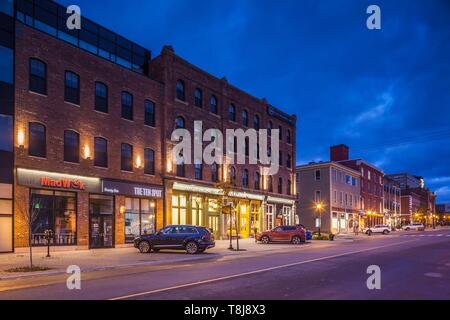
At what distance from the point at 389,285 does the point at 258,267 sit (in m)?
5.74

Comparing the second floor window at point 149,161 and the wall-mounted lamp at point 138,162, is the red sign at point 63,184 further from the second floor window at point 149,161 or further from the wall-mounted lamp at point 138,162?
the second floor window at point 149,161

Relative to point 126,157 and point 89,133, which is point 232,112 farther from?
point 89,133

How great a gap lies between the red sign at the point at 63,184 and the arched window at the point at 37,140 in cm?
143

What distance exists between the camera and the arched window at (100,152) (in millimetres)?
27719

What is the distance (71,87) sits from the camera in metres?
26.5

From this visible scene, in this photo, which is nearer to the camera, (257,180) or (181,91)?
(181,91)

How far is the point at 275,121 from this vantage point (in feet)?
159

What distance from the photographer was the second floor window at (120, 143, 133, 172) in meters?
29.7

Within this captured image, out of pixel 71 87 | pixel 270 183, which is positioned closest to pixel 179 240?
pixel 71 87

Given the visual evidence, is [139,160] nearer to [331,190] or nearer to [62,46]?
[62,46]

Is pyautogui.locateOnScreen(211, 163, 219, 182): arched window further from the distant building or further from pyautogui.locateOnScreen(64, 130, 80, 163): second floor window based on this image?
the distant building

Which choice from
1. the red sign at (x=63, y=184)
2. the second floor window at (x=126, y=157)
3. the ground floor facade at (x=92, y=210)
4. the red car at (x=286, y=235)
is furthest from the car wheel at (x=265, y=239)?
the red sign at (x=63, y=184)

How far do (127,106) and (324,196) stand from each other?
40240 millimetres
